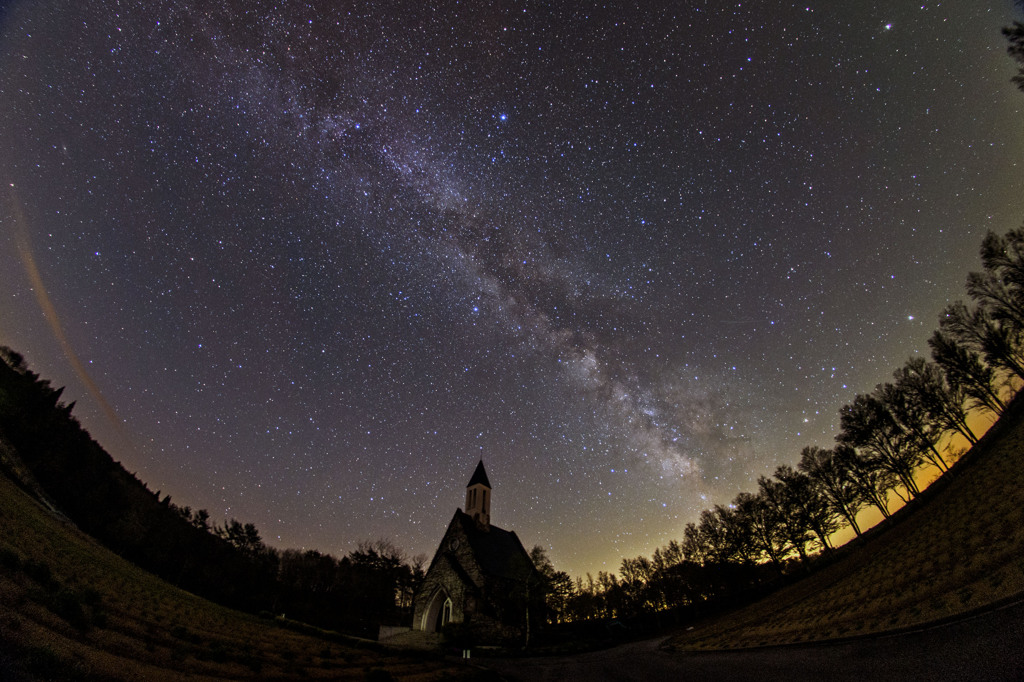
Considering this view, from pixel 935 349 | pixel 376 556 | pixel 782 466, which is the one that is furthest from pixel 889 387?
pixel 376 556

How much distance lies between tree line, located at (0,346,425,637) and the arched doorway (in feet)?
61.6

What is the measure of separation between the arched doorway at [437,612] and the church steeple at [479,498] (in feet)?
32.6

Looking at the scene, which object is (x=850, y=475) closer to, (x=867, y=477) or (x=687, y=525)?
(x=867, y=477)

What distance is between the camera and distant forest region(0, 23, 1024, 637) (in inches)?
1521

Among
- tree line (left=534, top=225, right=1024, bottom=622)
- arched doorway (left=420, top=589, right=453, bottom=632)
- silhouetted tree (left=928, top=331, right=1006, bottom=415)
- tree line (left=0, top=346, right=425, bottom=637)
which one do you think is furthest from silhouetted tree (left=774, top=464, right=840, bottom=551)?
tree line (left=0, top=346, right=425, bottom=637)

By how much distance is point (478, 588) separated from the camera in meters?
37.5

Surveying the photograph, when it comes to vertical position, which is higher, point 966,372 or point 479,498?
point 966,372

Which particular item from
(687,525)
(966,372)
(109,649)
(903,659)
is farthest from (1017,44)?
(687,525)

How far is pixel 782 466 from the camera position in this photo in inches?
2090

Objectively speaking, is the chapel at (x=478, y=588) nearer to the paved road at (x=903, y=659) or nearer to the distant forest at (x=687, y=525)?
the distant forest at (x=687, y=525)

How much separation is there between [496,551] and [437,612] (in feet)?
28.7

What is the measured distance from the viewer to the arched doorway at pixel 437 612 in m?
38.2

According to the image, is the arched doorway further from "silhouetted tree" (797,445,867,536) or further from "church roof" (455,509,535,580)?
"silhouetted tree" (797,445,867,536)

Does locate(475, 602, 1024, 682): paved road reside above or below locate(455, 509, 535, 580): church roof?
below
